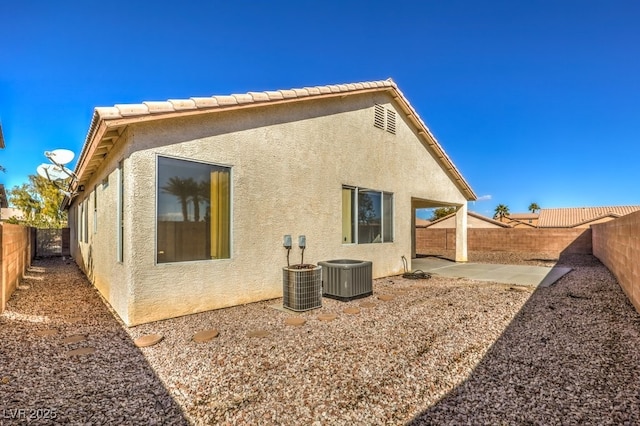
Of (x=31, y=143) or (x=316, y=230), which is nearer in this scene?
(x=316, y=230)

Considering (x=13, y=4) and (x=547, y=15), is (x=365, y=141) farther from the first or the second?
(x=13, y=4)

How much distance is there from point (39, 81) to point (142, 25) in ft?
19.9

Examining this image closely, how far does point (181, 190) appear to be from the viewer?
18.6 feet

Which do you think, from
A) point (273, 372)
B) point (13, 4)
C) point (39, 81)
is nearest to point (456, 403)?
point (273, 372)

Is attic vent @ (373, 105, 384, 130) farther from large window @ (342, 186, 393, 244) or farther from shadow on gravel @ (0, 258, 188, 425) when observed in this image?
shadow on gravel @ (0, 258, 188, 425)

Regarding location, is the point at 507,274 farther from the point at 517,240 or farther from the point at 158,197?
the point at 158,197

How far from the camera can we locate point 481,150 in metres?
26.6

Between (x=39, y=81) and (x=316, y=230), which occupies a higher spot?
(x=39, y=81)

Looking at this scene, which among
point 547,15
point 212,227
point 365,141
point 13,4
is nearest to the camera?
point 212,227

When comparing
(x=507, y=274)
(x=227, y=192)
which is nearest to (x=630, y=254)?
(x=507, y=274)

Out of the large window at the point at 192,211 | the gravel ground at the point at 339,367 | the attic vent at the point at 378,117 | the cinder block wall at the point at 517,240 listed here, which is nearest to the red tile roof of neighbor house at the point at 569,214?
the cinder block wall at the point at 517,240

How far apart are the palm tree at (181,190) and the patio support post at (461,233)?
12.6 meters

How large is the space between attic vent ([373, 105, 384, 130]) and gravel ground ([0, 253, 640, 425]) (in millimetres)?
5945

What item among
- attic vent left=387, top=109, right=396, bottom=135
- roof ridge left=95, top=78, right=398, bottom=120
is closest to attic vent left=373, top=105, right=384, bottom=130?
attic vent left=387, top=109, right=396, bottom=135
